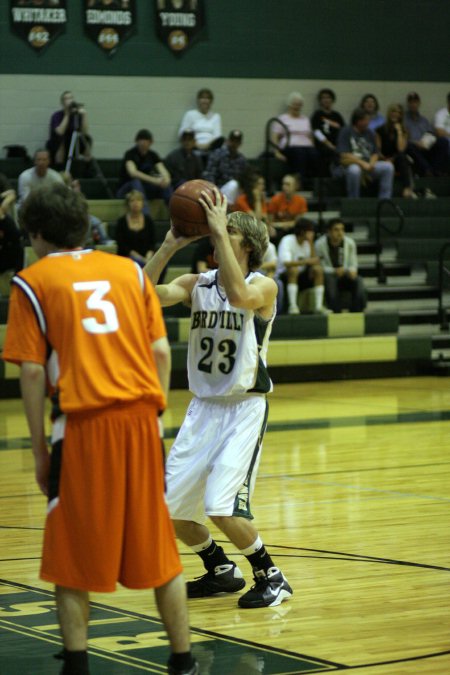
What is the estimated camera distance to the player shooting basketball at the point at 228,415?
4945 millimetres

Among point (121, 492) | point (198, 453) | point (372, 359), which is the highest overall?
point (121, 492)

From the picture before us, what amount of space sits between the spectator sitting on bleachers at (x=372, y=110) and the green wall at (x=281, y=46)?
699 millimetres

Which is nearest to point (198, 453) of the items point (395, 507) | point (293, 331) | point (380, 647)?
point (380, 647)

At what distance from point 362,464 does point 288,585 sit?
357 cm

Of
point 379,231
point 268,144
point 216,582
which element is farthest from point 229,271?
point 268,144

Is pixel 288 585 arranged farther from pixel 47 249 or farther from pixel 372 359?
pixel 372 359

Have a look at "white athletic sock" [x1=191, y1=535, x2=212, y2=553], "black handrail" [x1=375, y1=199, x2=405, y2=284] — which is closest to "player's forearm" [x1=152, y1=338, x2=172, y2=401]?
"white athletic sock" [x1=191, y1=535, x2=212, y2=553]

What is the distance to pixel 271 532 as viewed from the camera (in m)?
6.38

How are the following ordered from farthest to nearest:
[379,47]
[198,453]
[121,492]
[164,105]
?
[379,47] < [164,105] < [198,453] < [121,492]

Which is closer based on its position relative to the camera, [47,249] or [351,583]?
[47,249]

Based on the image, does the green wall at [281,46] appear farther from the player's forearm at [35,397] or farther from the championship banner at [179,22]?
the player's forearm at [35,397]

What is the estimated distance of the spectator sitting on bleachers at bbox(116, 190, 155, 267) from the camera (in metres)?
13.5

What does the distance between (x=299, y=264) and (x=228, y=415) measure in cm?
909

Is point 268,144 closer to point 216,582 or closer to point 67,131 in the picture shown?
point 67,131
